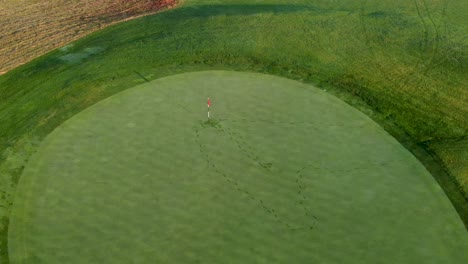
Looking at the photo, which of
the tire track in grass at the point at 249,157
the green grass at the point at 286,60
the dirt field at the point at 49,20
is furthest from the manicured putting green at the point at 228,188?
the dirt field at the point at 49,20

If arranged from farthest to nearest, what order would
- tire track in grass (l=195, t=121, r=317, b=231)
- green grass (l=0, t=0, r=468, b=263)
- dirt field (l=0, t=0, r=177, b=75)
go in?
1. dirt field (l=0, t=0, r=177, b=75)
2. green grass (l=0, t=0, r=468, b=263)
3. tire track in grass (l=195, t=121, r=317, b=231)

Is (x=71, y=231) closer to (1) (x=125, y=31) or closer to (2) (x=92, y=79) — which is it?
(2) (x=92, y=79)

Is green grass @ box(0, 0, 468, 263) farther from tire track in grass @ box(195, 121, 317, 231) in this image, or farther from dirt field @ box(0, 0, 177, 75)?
tire track in grass @ box(195, 121, 317, 231)

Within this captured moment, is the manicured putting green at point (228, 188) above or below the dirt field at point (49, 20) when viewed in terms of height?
below

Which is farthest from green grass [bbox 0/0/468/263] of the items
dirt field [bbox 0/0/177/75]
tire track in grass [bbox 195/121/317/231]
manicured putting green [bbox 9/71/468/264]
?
tire track in grass [bbox 195/121/317/231]

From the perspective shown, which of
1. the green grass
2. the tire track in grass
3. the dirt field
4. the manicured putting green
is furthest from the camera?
the dirt field

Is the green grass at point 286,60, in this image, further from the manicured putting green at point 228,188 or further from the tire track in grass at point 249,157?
the tire track in grass at point 249,157
